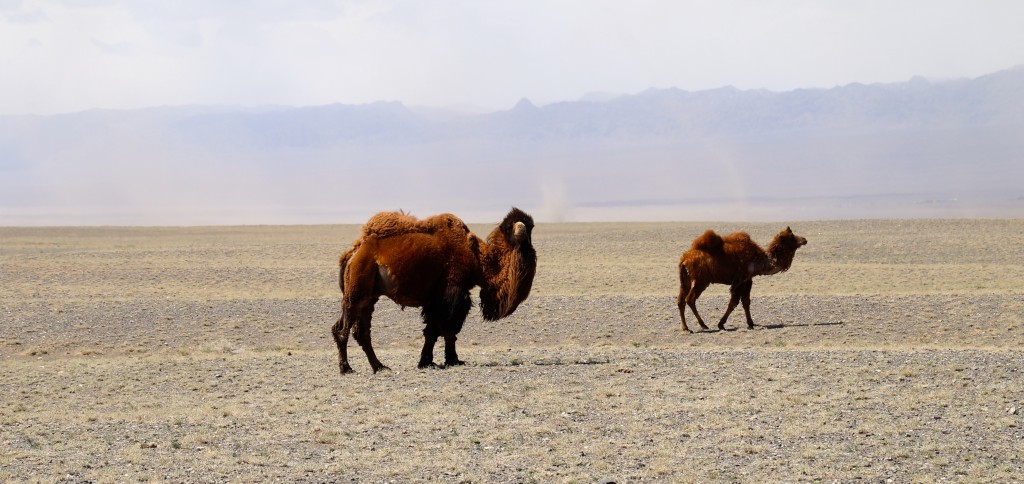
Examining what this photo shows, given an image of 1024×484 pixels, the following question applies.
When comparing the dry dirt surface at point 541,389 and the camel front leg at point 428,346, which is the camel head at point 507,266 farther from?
the dry dirt surface at point 541,389

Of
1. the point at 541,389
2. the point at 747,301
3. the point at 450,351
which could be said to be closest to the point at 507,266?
the point at 450,351

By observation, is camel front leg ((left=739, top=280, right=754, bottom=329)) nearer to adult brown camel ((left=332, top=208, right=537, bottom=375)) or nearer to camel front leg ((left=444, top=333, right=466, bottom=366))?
adult brown camel ((left=332, top=208, right=537, bottom=375))

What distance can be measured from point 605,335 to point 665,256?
18789 millimetres

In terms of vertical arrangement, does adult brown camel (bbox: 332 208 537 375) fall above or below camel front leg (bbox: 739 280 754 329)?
above

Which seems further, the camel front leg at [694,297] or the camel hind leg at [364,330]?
the camel front leg at [694,297]

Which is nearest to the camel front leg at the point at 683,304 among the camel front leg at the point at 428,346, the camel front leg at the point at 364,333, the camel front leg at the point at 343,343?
the camel front leg at the point at 428,346

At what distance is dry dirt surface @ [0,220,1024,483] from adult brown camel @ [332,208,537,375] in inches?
26.2

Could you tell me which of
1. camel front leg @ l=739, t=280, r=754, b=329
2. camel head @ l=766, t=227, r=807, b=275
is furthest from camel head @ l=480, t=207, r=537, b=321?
camel head @ l=766, t=227, r=807, b=275

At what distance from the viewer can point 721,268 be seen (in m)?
20.2

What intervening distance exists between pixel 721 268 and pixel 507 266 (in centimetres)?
662

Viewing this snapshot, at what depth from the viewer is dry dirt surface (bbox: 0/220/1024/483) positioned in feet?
32.0

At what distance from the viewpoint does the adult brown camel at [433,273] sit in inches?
574

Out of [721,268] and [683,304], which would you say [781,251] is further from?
[683,304]

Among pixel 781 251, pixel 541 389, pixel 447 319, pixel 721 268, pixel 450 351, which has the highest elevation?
pixel 781 251
